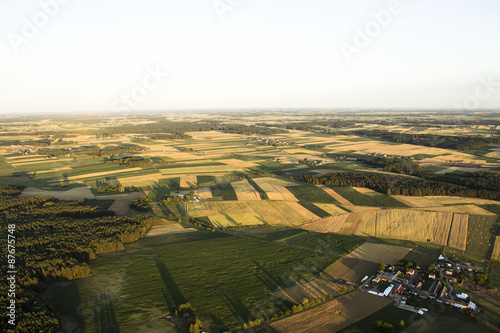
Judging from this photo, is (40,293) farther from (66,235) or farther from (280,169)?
(280,169)

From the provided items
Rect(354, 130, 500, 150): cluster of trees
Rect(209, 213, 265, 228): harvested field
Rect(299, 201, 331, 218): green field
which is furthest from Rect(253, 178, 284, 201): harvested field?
Rect(354, 130, 500, 150): cluster of trees

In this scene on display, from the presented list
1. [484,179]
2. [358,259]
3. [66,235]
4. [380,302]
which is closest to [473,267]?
[358,259]

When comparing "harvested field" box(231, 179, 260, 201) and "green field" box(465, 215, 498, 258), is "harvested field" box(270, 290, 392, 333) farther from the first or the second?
"harvested field" box(231, 179, 260, 201)

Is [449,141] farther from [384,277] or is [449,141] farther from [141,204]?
[141,204]

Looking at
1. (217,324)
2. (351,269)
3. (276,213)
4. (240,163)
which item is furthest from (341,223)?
(240,163)

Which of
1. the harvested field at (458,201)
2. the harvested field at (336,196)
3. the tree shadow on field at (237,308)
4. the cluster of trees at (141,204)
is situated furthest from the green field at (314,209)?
the cluster of trees at (141,204)
